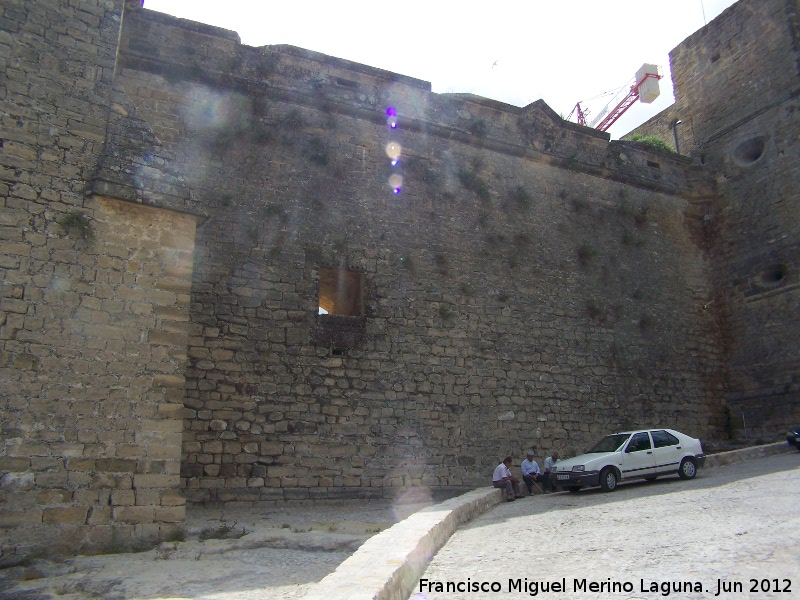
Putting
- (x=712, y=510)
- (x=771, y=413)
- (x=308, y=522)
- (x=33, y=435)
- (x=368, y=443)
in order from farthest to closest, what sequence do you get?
(x=771, y=413) → (x=368, y=443) → (x=308, y=522) → (x=712, y=510) → (x=33, y=435)

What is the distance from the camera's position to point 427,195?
509 inches

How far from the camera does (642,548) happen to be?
17.1ft

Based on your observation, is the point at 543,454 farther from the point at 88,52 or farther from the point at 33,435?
the point at 88,52

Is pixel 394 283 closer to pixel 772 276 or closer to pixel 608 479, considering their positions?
pixel 608 479

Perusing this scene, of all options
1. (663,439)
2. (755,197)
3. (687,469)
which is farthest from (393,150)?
(755,197)

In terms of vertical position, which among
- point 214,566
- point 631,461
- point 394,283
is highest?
point 394,283

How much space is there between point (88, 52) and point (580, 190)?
35.6ft

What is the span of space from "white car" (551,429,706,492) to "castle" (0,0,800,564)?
181 centimetres

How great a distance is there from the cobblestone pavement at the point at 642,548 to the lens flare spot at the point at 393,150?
7.08m

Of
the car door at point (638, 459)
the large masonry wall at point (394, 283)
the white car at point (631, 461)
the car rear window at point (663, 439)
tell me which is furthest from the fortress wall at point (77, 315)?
the car rear window at point (663, 439)

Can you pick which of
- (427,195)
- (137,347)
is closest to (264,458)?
(137,347)

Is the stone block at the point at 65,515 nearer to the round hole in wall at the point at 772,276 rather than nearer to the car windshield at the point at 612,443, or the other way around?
the car windshield at the point at 612,443

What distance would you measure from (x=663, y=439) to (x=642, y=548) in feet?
21.4

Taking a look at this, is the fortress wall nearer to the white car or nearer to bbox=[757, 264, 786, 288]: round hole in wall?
the white car
